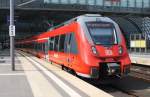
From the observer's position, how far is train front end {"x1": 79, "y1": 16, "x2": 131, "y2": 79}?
1541 cm

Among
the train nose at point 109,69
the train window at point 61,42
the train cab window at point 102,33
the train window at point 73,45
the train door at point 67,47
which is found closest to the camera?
the train nose at point 109,69

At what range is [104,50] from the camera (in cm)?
1571

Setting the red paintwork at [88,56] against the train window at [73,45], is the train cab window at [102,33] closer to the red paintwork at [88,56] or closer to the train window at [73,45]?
the red paintwork at [88,56]

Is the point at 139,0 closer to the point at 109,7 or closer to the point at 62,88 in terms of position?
the point at 109,7

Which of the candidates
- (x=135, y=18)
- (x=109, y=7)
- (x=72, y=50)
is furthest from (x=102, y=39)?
(x=135, y=18)

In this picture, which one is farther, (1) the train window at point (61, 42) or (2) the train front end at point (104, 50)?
(1) the train window at point (61, 42)

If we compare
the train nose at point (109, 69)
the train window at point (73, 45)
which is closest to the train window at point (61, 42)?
the train window at point (73, 45)

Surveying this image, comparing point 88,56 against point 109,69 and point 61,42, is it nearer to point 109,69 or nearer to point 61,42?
point 109,69

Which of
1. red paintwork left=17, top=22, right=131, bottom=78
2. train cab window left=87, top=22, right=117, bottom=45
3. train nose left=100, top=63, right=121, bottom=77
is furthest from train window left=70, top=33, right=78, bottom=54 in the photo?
train nose left=100, top=63, right=121, bottom=77

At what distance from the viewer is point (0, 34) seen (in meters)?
128

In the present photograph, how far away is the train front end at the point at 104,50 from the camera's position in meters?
15.4

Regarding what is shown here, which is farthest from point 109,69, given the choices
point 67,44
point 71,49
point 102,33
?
point 67,44

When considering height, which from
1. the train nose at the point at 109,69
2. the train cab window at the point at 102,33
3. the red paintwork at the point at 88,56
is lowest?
the train nose at the point at 109,69

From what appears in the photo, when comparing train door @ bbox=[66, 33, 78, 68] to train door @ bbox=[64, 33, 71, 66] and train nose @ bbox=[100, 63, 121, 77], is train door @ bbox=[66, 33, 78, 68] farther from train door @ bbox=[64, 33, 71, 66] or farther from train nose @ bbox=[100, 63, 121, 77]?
train nose @ bbox=[100, 63, 121, 77]
